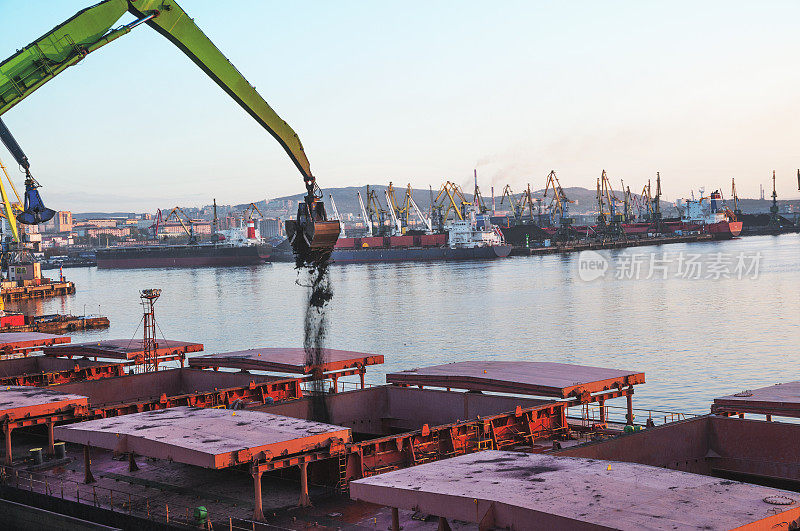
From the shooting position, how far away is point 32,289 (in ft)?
472

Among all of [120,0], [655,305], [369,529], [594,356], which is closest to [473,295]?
[655,305]

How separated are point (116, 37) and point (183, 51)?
229 cm

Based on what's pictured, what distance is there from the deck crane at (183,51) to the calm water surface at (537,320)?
A: 74.2ft

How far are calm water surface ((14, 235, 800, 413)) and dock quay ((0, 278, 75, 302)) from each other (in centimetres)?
457

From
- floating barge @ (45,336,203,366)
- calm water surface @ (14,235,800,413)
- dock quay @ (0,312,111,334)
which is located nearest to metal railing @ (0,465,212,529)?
floating barge @ (45,336,203,366)

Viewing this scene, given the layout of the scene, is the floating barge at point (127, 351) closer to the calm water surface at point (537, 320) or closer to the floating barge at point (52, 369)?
the floating barge at point (52, 369)

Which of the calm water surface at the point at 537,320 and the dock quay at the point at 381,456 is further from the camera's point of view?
the calm water surface at the point at 537,320

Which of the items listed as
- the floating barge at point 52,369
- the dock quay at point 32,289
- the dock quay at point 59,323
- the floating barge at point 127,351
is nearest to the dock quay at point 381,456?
the floating barge at point 52,369

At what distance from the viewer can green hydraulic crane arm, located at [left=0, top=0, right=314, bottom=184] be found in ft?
89.9

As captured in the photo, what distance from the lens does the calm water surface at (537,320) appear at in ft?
178

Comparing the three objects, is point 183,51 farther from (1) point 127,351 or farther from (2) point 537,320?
(2) point 537,320

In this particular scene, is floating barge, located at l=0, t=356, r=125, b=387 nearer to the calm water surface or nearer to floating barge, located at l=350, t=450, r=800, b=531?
the calm water surface

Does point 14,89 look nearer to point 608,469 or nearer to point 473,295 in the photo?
point 608,469

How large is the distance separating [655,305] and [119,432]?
259ft
